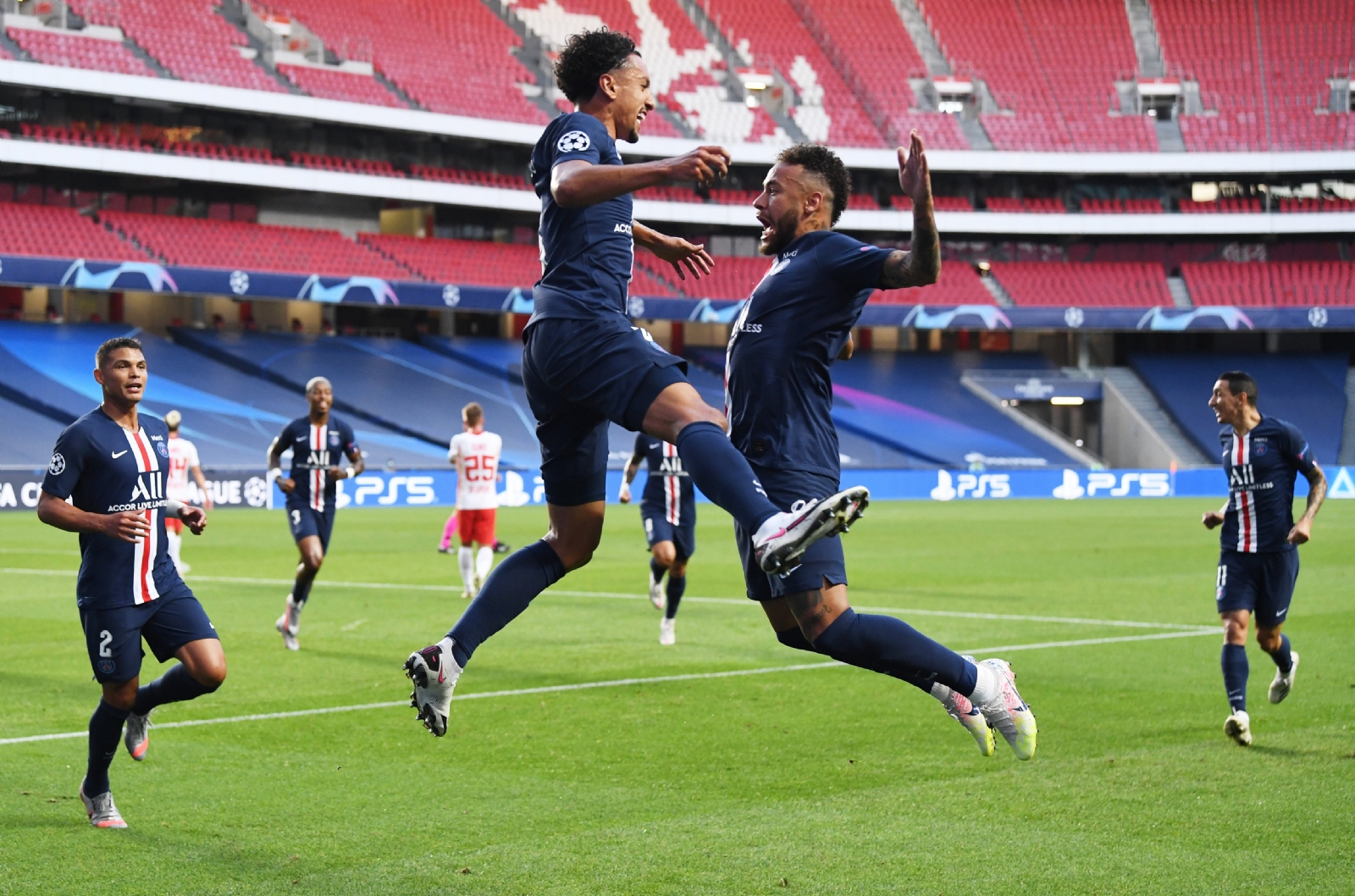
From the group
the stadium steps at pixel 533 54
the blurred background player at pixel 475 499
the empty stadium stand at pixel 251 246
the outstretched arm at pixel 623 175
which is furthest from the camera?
the stadium steps at pixel 533 54

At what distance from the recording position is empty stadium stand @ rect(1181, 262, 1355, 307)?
56.9 m

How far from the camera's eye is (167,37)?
45.5 m

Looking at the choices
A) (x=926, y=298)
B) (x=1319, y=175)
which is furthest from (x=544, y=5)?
(x=1319, y=175)

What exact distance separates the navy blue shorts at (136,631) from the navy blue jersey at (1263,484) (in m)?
6.54

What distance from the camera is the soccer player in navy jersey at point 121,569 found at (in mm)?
6973

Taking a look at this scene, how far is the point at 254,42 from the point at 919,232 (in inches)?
1821

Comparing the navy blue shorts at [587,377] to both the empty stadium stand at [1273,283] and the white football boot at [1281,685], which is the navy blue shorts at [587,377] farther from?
the empty stadium stand at [1273,283]

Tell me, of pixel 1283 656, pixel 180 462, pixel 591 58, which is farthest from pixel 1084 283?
pixel 591 58

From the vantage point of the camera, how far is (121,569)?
7.01m

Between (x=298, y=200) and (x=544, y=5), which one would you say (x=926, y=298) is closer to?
(x=544, y=5)

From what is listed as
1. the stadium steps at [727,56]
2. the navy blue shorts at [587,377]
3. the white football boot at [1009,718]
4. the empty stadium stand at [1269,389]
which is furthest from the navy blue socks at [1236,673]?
the stadium steps at [727,56]

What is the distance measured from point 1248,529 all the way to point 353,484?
28825 mm

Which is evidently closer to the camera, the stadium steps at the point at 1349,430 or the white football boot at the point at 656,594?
the white football boot at the point at 656,594

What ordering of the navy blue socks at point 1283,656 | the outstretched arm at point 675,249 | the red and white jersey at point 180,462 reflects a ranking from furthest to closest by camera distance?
the red and white jersey at point 180,462
the navy blue socks at point 1283,656
the outstretched arm at point 675,249
